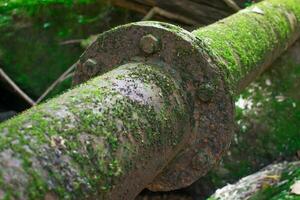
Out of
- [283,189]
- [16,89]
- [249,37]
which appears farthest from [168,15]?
[283,189]

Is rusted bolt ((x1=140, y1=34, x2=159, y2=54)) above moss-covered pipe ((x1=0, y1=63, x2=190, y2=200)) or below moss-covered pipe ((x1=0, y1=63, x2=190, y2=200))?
above

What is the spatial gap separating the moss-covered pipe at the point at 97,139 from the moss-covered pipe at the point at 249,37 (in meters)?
0.47

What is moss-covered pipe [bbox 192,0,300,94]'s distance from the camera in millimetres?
2613

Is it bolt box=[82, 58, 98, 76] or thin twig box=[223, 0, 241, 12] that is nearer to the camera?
bolt box=[82, 58, 98, 76]

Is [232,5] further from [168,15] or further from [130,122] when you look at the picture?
[130,122]

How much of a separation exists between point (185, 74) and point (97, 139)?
81cm

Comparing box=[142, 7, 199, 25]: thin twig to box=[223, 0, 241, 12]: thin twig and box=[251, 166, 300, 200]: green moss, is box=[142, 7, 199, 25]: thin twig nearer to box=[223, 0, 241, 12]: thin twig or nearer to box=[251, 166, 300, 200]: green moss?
box=[223, 0, 241, 12]: thin twig

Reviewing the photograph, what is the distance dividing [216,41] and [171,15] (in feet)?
11.2

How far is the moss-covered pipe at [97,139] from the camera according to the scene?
3.87 ft

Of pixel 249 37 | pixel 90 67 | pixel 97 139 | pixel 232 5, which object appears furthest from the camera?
pixel 232 5

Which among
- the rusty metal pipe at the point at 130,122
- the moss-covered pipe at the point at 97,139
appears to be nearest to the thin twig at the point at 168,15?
the rusty metal pipe at the point at 130,122

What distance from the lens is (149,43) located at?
6.90ft

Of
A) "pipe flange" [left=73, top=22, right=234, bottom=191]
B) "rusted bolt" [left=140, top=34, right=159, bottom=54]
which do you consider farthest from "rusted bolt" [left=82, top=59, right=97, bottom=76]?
"rusted bolt" [left=140, top=34, right=159, bottom=54]

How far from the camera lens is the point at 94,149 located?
136cm
